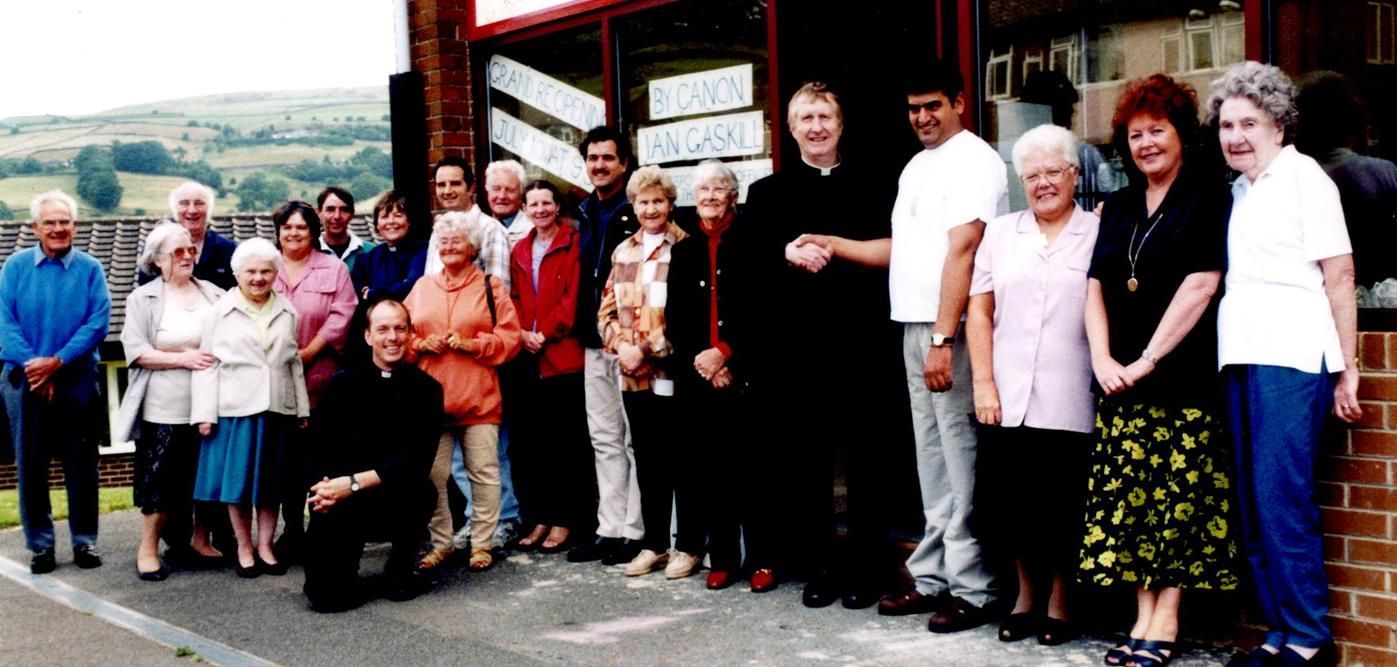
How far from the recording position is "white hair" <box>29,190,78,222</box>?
6824mm

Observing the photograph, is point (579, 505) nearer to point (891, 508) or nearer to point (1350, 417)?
point (891, 508)

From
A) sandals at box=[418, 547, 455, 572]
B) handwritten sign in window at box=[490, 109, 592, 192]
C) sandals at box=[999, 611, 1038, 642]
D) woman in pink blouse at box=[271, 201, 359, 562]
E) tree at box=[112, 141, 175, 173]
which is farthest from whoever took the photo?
tree at box=[112, 141, 175, 173]

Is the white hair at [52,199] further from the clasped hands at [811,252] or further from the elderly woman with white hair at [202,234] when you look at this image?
the clasped hands at [811,252]

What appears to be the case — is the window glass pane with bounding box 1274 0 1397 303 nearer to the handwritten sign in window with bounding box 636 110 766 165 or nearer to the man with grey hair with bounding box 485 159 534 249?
the handwritten sign in window with bounding box 636 110 766 165

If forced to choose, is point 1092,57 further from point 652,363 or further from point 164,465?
point 164,465

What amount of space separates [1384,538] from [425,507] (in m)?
3.91

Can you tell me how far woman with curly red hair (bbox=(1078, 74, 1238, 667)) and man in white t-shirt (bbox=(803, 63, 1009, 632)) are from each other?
1.91 ft

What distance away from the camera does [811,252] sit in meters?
5.25

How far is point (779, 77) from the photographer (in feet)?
21.9

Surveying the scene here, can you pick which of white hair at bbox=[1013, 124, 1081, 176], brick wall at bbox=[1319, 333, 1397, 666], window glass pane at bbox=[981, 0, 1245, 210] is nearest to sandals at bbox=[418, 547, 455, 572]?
window glass pane at bbox=[981, 0, 1245, 210]

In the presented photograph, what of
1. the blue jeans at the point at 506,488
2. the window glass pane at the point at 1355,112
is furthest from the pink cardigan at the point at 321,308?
the window glass pane at the point at 1355,112

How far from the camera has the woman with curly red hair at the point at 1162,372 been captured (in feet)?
14.3

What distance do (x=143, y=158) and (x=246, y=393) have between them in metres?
29.0

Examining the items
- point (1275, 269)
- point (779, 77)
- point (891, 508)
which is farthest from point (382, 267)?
point (1275, 269)
